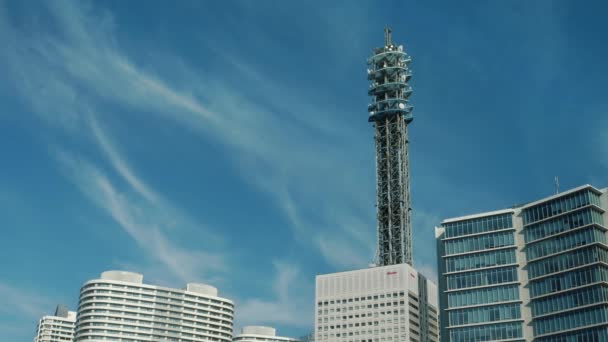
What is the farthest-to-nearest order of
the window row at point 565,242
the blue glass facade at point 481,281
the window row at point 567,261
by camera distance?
the blue glass facade at point 481,281, the window row at point 565,242, the window row at point 567,261

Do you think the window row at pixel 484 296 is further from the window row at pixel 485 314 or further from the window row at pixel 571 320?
the window row at pixel 571 320

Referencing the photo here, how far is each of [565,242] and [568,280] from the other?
818 cm

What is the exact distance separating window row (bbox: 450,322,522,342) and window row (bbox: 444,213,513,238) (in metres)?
21.8

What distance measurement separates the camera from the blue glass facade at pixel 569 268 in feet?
535

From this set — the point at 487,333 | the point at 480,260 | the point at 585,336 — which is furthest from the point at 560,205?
the point at 487,333

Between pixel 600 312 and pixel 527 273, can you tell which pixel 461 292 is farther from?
pixel 600 312

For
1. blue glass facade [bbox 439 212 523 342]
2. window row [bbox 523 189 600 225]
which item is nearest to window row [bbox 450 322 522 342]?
blue glass facade [bbox 439 212 523 342]

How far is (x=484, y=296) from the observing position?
181 m

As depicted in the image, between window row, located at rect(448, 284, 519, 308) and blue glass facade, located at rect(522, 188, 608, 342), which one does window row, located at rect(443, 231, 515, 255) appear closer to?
blue glass facade, located at rect(522, 188, 608, 342)

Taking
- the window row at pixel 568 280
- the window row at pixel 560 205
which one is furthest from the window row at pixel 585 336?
the window row at pixel 560 205

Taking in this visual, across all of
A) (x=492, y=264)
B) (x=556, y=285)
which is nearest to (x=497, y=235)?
(x=492, y=264)

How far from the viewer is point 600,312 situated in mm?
161125

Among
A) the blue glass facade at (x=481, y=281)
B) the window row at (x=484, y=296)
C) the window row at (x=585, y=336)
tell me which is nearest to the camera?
the window row at (x=585, y=336)

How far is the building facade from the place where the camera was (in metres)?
165
